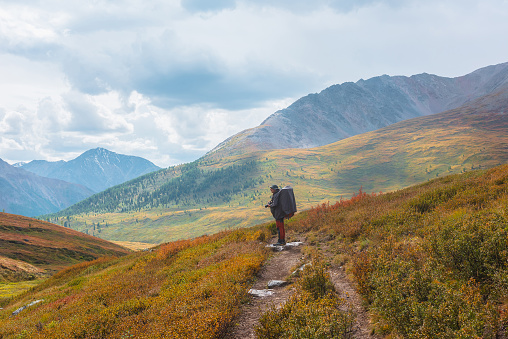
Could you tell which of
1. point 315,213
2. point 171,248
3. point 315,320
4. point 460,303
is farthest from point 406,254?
point 171,248

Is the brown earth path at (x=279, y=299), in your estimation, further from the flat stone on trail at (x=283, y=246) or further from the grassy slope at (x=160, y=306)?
the flat stone on trail at (x=283, y=246)

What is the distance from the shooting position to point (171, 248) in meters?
18.0

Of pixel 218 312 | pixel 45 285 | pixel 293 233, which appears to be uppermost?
pixel 218 312

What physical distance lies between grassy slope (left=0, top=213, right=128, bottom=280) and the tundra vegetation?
2938 centimetres

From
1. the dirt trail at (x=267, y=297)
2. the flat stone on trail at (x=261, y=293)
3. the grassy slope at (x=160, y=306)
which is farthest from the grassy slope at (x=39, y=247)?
the flat stone on trail at (x=261, y=293)

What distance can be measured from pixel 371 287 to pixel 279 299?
2.55m

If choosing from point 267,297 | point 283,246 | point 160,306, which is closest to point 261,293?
point 267,297

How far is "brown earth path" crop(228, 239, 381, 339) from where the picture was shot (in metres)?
5.79

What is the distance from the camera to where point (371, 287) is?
6648 mm

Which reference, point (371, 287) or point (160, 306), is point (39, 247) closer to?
point (160, 306)

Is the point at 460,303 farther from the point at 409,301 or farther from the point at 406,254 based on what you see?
the point at 406,254

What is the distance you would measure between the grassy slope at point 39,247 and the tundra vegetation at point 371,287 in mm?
29376

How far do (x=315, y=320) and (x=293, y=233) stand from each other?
486 inches

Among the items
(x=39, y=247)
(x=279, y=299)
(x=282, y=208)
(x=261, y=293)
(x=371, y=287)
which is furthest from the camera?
(x=39, y=247)
